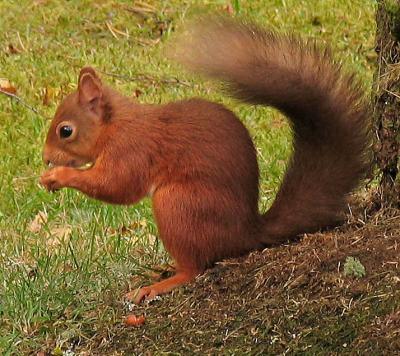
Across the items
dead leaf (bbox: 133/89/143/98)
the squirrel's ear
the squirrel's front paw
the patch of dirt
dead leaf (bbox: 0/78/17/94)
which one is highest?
the squirrel's ear

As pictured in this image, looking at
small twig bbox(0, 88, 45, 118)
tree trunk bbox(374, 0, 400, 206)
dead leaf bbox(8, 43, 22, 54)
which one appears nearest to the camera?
tree trunk bbox(374, 0, 400, 206)

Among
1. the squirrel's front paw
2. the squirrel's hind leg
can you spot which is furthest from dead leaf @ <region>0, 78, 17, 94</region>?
the squirrel's hind leg

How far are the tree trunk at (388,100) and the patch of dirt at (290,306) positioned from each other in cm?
11

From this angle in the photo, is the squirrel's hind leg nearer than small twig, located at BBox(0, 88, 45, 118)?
Yes

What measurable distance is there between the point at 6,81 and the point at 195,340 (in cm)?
381

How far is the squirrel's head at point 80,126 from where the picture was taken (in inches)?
152

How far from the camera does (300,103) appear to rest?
357cm

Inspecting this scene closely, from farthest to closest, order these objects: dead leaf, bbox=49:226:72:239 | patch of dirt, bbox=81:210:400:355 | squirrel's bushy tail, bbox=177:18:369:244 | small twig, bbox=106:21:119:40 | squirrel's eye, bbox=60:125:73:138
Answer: small twig, bbox=106:21:119:40 < dead leaf, bbox=49:226:72:239 < squirrel's eye, bbox=60:125:73:138 < squirrel's bushy tail, bbox=177:18:369:244 < patch of dirt, bbox=81:210:400:355

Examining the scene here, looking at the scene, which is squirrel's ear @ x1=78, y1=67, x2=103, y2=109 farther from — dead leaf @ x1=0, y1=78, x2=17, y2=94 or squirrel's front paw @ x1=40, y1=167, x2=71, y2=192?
dead leaf @ x1=0, y1=78, x2=17, y2=94

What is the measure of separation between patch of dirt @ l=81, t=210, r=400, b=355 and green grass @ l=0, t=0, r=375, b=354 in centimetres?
21

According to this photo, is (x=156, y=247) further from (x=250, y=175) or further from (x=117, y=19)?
(x=117, y=19)

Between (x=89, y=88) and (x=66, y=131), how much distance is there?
17 cm

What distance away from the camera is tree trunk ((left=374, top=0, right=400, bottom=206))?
3.66 metres

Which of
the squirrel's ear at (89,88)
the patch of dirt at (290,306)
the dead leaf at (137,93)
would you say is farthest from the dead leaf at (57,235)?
the dead leaf at (137,93)
